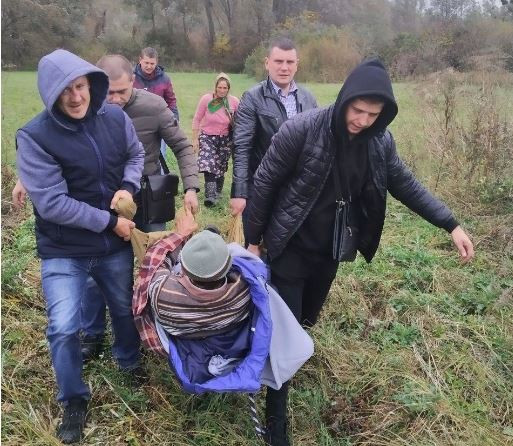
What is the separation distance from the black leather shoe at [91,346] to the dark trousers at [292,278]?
1.16 meters

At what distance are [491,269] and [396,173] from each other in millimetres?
2325

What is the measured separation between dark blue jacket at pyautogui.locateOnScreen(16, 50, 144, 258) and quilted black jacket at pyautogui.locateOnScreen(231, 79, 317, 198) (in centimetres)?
110

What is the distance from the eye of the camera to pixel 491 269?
4.43 metres

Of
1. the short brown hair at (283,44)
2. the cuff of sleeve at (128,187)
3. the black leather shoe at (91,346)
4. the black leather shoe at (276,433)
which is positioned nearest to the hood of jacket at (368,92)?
the cuff of sleeve at (128,187)

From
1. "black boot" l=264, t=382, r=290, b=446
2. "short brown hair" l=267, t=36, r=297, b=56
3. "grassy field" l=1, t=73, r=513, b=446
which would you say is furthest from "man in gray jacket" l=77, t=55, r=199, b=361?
"black boot" l=264, t=382, r=290, b=446

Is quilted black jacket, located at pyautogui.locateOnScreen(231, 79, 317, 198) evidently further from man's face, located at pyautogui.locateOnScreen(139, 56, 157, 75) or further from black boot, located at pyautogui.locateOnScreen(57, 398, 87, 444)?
man's face, located at pyautogui.locateOnScreen(139, 56, 157, 75)

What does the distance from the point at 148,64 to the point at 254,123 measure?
117 inches

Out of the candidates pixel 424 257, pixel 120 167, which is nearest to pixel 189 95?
pixel 424 257

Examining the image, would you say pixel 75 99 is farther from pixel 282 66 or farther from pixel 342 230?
pixel 282 66

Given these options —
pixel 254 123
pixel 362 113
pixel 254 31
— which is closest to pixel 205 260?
pixel 362 113

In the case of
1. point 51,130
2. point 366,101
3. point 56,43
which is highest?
point 366,101

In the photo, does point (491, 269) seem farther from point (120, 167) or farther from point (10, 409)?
point (10, 409)

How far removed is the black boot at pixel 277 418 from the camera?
8.50 ft

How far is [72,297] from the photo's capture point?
2479 millimetres
